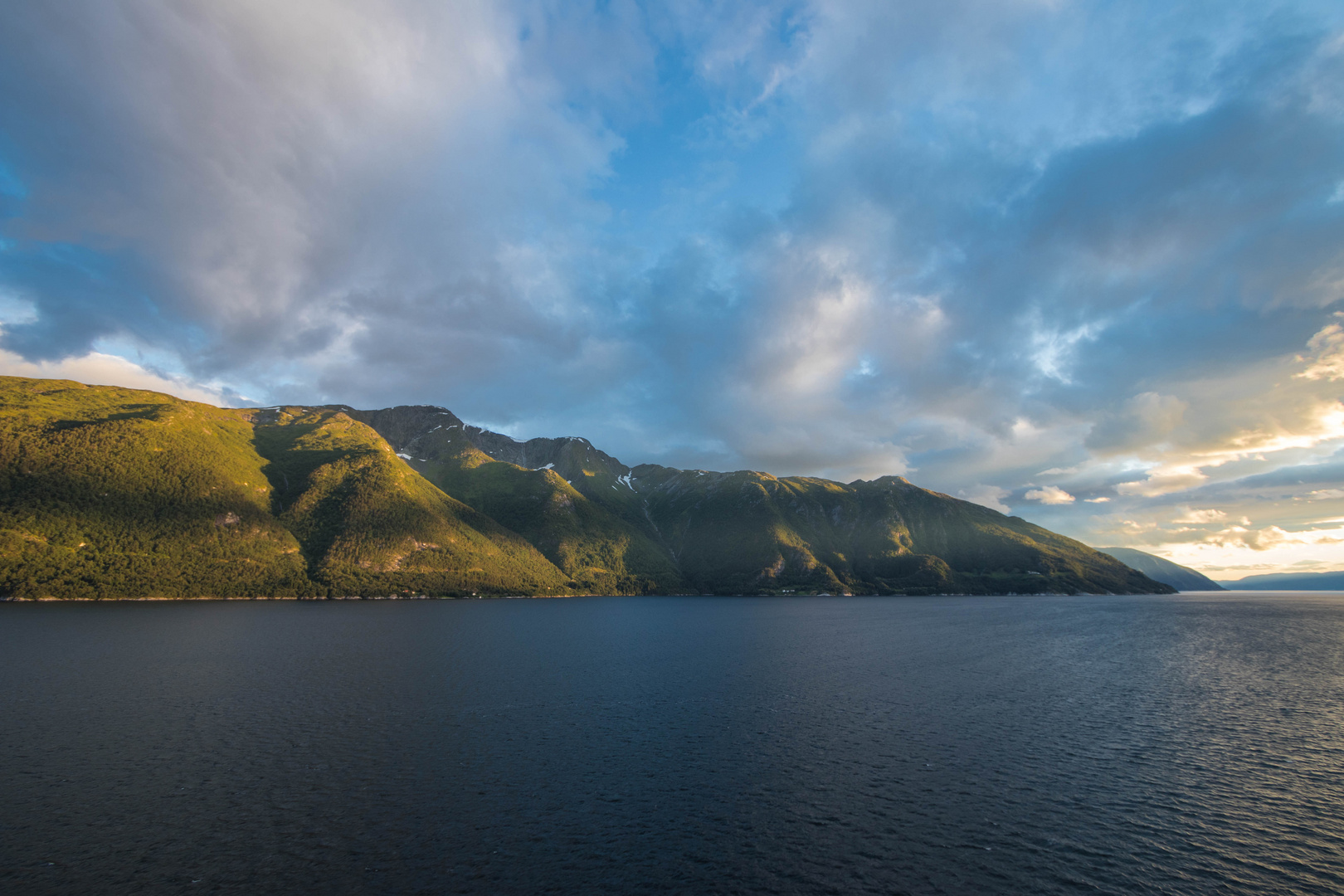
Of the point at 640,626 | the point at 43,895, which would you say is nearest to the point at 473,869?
the point at 43,895

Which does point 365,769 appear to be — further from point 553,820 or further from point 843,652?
point 843,652

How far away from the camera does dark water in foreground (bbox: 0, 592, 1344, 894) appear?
102 feet

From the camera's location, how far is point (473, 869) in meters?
31.1

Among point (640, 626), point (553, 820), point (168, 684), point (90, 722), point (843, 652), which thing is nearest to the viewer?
point (553, 820)

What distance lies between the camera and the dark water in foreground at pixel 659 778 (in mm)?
31188

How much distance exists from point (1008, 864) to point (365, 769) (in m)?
49.1

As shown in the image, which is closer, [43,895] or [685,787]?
[43,895]

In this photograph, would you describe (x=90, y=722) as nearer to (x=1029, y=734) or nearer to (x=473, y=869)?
(x=473, y=869)

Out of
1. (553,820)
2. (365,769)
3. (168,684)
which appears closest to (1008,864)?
(553,820)

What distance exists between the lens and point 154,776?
43688mm

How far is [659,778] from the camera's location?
150ft

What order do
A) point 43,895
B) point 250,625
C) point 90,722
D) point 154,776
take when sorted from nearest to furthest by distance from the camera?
point 43,895 < point 154,776 < point 90,722 < point 250,625

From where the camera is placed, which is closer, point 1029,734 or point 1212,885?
point 1212,885

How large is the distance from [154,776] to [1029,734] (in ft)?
272
